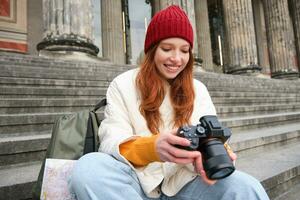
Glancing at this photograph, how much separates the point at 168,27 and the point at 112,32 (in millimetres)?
10420

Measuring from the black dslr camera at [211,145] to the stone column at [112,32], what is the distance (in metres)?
10.3

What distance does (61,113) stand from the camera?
2730mm

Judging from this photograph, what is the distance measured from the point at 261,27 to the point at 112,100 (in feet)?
62.2

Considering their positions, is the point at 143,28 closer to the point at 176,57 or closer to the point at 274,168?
the point at 274,168

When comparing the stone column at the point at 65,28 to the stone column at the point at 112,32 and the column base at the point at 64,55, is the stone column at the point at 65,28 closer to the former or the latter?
the column base at the point at 64,55

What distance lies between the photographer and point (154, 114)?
128 centimetres

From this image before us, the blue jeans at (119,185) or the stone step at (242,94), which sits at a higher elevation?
the stone step at (242,94)

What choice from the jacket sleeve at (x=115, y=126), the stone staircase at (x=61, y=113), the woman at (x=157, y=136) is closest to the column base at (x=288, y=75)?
the stone staircase at (x=61, y=113)

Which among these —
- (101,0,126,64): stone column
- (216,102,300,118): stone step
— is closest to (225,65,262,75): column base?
(216,102,300,118): stone step

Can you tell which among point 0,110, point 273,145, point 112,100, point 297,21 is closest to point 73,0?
point 0,110

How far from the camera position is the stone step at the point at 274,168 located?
212cm

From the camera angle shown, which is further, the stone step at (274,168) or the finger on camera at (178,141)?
the stone step at (274,168)

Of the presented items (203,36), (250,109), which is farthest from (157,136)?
(203,36)

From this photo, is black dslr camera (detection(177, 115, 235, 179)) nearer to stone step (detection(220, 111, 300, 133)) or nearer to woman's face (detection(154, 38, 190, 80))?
woman's face (detection(154, 38, 190, 80))
